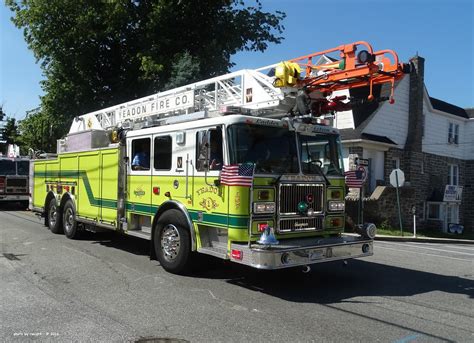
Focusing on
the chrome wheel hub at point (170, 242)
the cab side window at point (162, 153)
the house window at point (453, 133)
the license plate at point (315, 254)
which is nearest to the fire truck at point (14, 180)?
the cab side window at point (162, 153)

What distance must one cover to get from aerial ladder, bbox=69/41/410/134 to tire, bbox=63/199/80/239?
3.62 metres

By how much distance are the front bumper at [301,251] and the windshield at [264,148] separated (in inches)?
43.0

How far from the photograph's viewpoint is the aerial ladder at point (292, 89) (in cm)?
678

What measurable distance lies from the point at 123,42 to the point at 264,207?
19.1 metres

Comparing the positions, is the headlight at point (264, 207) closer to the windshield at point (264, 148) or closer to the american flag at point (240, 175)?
the american flag at point (240, 175)

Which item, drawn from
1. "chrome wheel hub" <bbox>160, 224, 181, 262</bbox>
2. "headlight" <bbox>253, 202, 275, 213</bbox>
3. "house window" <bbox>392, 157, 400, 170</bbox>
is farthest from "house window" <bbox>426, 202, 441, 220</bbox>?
"headlight" <bbox>253, 202, 275, 213</bbox>

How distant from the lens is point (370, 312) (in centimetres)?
→ 589

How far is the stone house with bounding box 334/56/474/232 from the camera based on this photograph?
21.3m

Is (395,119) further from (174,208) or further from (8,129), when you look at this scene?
(8,129)

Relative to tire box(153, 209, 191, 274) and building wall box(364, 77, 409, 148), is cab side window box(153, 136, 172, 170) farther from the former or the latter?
building wall box(364, 77, 409, 148)

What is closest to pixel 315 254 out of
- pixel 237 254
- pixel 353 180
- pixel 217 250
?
pixel 237 254

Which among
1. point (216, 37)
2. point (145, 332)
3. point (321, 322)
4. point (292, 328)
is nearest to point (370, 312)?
point (321, 322)

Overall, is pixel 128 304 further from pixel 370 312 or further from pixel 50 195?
pixel 50 195

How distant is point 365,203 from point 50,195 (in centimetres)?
1309
